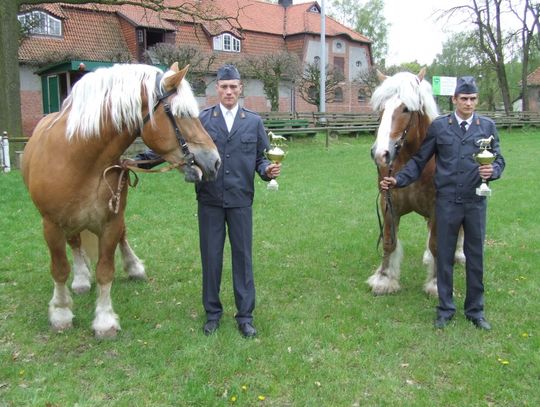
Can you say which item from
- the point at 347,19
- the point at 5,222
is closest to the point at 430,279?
the point at 5,222

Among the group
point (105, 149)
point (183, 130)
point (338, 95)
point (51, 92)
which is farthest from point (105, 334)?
point (338, 95)

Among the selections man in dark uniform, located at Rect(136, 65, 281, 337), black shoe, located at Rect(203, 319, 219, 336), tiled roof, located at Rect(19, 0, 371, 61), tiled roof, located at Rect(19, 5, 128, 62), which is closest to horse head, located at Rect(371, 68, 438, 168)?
man in dark uniform, located at Rect(136, 65, 281, 337)

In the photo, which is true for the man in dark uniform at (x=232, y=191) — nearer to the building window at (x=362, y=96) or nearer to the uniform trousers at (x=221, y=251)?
the uniform trousers at (x=221, y=251)

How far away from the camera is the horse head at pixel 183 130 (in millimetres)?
3740

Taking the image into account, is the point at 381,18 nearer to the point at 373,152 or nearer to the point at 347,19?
the point at 347,19

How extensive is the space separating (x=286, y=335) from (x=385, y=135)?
6.31 ft

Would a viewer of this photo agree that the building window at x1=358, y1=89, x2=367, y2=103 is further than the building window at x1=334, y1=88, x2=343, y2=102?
Yes

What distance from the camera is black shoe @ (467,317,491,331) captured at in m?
4.45

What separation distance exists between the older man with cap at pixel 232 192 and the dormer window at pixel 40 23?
2267 cm

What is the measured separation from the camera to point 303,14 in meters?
38.4

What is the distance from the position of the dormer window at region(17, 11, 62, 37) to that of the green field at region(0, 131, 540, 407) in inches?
730

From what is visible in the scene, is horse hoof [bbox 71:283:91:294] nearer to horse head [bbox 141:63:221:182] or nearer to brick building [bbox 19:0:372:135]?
horse head [bbox 141:63:221:182]

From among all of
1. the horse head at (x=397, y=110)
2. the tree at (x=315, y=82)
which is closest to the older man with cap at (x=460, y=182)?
the horse head at (x=397, y=110)

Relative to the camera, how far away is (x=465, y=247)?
445 centimetres
